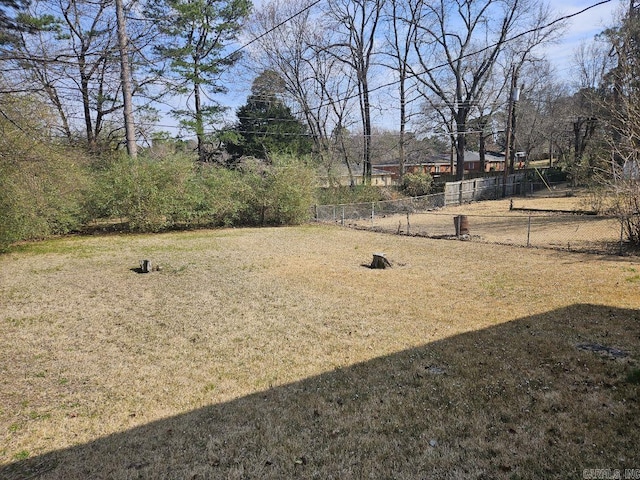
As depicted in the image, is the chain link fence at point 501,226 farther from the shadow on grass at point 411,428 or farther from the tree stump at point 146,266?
the tree stump at point 146,266

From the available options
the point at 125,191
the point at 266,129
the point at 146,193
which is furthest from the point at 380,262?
the point at 266,129

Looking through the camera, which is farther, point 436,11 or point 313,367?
point 436,11

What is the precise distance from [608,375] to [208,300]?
566 centimetres

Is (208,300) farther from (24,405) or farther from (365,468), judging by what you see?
(365,468)

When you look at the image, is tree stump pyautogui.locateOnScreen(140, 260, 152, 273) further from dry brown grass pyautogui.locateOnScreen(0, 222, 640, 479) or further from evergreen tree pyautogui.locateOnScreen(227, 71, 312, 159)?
evergreen tree pyautogui.locateOnScreen(227, 71, 312, 159)

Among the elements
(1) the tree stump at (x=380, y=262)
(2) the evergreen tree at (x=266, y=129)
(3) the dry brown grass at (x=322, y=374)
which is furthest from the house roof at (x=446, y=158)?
(3) the dry brown grass at (x=322, y=374)

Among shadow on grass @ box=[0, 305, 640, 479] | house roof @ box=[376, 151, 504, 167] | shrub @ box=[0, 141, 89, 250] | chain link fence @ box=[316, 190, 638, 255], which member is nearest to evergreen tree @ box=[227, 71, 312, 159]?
chain link fence @ box=[316, 190, 638, 255]

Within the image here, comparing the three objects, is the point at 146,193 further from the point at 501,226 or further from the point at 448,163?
the point at 448,163

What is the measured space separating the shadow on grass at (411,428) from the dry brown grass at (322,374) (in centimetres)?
2

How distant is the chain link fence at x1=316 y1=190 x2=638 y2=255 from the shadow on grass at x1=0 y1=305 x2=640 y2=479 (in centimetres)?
764

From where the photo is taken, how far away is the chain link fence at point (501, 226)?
1110 centimetres

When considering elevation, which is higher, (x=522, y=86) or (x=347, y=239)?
(x=522, y=86)

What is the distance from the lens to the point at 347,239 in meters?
13.7

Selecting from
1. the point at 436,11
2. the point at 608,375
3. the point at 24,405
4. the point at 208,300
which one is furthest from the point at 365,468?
the point at 436,11
